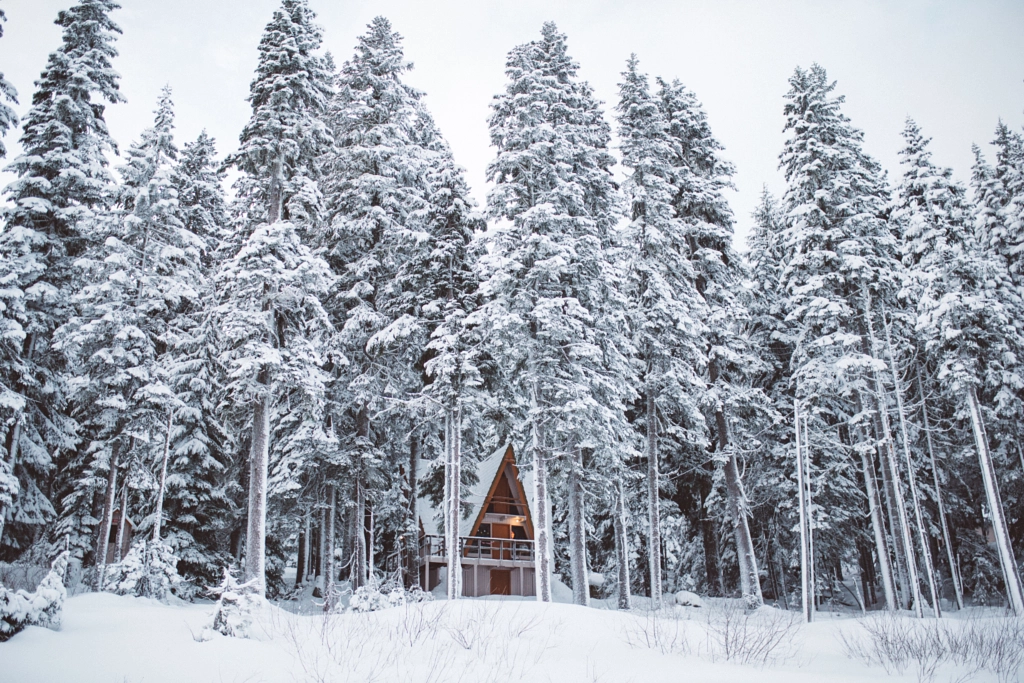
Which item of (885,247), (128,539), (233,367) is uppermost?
(885,247)

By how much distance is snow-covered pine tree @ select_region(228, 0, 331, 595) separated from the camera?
1728cm

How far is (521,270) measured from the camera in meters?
18.6

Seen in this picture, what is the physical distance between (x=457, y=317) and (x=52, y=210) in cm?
1339

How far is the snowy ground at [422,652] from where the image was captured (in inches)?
297

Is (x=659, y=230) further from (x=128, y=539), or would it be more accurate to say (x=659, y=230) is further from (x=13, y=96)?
(x=128, y=539)

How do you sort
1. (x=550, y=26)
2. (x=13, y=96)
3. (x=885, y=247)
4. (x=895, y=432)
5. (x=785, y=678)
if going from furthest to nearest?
(x=895, y=432) < (x=885, y=247) < (x=550, y=26) < (x=13, y=96) < (x=785, y=678)

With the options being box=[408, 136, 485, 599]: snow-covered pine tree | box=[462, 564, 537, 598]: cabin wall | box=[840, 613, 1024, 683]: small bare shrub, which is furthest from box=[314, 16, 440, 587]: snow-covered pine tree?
box=[840, 613, 1024, 683]: small bare shrub

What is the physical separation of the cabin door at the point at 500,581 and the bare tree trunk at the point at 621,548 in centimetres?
1033

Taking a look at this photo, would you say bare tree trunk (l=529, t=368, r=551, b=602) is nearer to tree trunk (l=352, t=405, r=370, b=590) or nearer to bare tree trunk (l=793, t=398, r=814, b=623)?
tree trunk (l=352, t=405, r=370, b=590)

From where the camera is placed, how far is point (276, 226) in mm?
18141

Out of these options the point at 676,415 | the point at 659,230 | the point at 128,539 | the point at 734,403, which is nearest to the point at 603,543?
the point at 676,415

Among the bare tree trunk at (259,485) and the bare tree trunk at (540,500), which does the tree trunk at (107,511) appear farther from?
the bare tree trunk at (540,500)

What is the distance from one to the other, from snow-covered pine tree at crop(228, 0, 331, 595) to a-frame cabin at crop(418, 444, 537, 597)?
12064mm

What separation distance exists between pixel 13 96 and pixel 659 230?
2046cm
